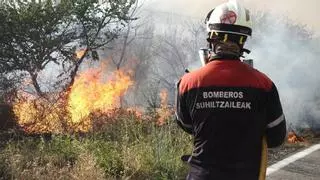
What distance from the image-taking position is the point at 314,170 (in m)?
8.10

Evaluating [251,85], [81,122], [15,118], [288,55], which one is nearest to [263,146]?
[251,85]

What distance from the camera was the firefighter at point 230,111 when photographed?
3146 mm

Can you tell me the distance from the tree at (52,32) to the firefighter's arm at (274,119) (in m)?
9.69

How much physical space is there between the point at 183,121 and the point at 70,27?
472 inches

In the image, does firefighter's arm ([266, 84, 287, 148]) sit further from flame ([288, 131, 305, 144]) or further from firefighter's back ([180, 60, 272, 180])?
flame ([288, 131, 305, 144])

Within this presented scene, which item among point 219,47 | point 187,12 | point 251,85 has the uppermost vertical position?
point 187,12

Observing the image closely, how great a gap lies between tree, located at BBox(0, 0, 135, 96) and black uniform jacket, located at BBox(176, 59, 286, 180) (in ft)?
31.5

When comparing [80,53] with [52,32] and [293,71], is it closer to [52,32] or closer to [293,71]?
[52,32]

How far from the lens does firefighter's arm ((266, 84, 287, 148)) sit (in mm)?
3174

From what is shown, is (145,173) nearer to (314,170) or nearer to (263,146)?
(314,170)

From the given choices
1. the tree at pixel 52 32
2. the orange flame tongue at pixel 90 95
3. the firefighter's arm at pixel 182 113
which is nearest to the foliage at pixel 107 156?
the orange flame tongue at pixel 90 95

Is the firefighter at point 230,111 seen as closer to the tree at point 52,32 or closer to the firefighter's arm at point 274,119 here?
the firefighter's arm at point 274,119

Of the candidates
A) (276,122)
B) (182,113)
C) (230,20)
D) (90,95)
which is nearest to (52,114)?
(90,95)

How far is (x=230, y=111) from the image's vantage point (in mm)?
3143
